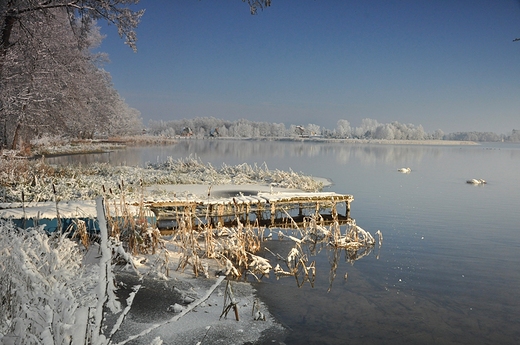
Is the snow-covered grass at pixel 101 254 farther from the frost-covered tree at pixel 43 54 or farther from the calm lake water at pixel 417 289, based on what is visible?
the frost-covered tree at pixel 43 54

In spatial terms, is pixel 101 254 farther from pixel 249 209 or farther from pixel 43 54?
pixel 249 209

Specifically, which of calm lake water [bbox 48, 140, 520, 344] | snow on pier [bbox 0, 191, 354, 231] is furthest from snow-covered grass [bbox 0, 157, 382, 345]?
calm lake water [bbox 48, 140, 520, 344]

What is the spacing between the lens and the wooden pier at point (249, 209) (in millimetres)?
13977

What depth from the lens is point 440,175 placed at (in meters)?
33.6

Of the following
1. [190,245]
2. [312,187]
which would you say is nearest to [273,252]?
[190,245]

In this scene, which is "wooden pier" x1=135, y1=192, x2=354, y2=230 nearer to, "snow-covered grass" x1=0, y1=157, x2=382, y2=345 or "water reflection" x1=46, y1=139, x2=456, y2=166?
"snow-covered grass" x1=0, y1=157, x2=382, y2=345

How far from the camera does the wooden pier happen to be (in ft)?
45.9

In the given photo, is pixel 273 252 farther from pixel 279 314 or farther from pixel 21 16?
pixel 21 16

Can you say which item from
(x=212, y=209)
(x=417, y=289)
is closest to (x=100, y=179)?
(x=212, y=209)

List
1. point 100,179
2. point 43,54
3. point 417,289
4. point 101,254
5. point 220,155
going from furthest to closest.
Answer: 1. point 220,155
2. point 100,179
3. point 43,54
4. point 417,289
5. point 101,254

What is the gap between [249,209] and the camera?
15117 millimetres

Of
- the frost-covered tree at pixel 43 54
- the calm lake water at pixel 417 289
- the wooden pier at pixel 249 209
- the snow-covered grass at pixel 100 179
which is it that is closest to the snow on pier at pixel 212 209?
the wooden pier at pixel 249 209

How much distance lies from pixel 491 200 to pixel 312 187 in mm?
9145

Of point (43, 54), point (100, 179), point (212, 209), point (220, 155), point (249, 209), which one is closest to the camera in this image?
point (43, 54)
